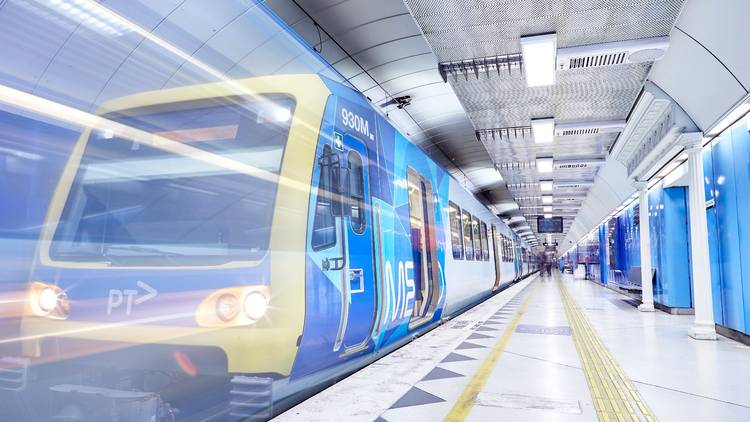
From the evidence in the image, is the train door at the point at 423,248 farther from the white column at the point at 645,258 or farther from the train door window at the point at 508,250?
the train door window at the point at 508,250

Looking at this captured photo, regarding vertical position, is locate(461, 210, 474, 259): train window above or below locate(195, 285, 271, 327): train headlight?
above

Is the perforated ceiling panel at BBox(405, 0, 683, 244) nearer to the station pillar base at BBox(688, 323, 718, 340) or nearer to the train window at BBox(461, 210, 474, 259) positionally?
the train window at BBox(461, 210, 474, 259)

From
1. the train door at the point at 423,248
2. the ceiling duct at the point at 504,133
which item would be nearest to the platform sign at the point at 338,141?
the train door at the point at 423,248

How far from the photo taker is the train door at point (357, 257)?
11.9 ft

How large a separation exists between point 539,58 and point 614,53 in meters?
0.85

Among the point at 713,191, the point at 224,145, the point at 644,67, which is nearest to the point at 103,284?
the point at 224,145

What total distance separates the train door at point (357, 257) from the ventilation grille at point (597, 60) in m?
3.18

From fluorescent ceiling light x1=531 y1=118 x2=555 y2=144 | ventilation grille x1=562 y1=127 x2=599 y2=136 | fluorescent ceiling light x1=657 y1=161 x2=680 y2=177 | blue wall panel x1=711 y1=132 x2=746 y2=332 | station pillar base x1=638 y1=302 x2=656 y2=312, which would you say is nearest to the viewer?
blue wall panel x1=711 y1=132 x2=746 y2=332

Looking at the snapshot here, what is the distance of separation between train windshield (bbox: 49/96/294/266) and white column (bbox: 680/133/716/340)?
250 inches

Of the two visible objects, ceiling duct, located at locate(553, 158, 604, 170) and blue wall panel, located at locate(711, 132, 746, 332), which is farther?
ceiling duct, located at locate(553, 158, 604, 170)

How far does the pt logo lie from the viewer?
75.7 inches

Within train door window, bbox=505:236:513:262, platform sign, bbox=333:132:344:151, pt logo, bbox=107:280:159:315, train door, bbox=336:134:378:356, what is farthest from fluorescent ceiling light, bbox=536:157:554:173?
pt logo, bbox=107:280:159:315

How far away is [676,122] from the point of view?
264 inches

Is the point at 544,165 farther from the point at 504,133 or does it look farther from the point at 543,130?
the point at 543,130
